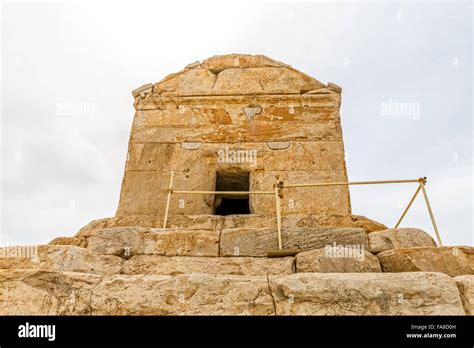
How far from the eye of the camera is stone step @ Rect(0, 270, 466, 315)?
285 centimetres

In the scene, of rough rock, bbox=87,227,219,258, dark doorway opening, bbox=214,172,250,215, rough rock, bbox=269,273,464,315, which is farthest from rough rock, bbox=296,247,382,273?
dark doorway opening, bbox=214,172,250,215

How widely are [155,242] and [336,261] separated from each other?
6.21 ft

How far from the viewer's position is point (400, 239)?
3.96 meters

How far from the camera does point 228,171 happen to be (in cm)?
668

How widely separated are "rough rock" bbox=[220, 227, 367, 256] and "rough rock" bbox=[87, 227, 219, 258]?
0.17 metres

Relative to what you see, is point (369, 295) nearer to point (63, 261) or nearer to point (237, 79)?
point (63, 261)

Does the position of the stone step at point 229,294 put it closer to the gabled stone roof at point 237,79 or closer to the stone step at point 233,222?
the stone step at point 233,222

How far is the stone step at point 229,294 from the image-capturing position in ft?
9.35

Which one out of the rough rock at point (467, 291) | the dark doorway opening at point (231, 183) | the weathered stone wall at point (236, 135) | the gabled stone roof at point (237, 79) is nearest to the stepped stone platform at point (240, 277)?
the rough rock at point (467, 291)

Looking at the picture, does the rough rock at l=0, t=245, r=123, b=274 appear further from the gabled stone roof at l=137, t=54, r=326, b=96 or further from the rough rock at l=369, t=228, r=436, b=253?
the gabled stone roof at l=137, t=54, r=326, b=96

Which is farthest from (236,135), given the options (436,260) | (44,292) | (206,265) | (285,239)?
(44,292)

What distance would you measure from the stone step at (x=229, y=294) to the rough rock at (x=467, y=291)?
0.07 meters
